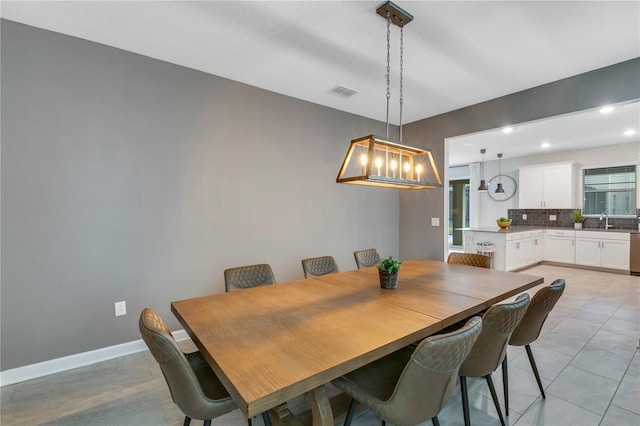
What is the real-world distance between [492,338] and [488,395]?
0.88 metres

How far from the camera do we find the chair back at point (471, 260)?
9.87 feet

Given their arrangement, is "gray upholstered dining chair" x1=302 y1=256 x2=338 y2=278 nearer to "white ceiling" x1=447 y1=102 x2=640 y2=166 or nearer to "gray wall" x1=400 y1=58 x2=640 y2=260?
"gray wall" x1=400 y1=58 x2=640 y2=260

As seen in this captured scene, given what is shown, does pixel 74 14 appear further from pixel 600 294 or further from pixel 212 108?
pixel 600 294

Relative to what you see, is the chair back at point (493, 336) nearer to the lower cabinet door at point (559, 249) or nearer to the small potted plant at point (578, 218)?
the lower cabinet door at point (559, 249)

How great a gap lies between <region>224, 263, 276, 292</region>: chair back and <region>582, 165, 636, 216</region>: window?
294 inches

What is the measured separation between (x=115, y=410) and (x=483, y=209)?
8597mm

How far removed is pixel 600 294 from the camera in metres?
→ 4.43

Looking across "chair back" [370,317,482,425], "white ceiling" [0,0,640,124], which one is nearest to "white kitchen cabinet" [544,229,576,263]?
"white ceiling" [0,0,640,124]

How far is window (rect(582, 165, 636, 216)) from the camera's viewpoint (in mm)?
5992

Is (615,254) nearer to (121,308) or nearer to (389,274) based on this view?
(389,274)

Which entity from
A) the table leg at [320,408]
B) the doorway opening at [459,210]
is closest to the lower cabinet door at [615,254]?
the doorway opening at [459,210]

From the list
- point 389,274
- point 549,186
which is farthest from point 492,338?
point 549,186

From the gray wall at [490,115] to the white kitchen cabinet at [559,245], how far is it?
4025 mm

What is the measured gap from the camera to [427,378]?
1.18 m
